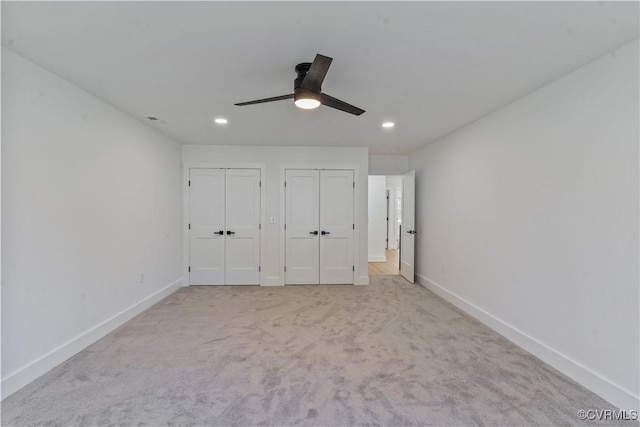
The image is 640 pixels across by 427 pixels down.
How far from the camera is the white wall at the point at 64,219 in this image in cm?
208

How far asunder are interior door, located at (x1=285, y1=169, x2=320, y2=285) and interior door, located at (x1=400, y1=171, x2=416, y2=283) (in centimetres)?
165

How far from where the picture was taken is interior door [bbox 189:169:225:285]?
4.96m

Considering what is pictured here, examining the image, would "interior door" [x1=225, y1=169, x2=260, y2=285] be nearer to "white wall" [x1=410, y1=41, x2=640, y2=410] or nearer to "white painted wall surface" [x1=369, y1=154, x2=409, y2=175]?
"white painted wall surface" [x1=369, y1=154, x2=409, y2=175]

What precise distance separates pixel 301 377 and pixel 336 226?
10.0 ft

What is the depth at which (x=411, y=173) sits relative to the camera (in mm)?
5246

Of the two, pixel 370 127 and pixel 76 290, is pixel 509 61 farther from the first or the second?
pixel 76 290

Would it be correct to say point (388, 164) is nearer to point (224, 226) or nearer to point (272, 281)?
point (272, 281)

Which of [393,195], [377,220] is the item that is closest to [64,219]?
[377,220]

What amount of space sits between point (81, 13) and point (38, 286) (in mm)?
1957

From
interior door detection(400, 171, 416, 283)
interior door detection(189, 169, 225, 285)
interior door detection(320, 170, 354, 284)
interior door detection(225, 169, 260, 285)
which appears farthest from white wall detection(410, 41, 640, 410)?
interior door detection(189, 169, 225, 285)

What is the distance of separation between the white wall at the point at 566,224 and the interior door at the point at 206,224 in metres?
3.75

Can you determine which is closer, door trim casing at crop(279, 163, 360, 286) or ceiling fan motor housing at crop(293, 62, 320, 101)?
ceiling fan motor housing at crop(293, 62, 320, 101)

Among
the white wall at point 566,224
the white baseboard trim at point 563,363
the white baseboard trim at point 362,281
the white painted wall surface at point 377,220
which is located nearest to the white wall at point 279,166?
the white baseboard trim at point 362,281

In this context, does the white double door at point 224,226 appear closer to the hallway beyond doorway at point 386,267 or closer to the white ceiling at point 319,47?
the white ceiling at point 319,47
